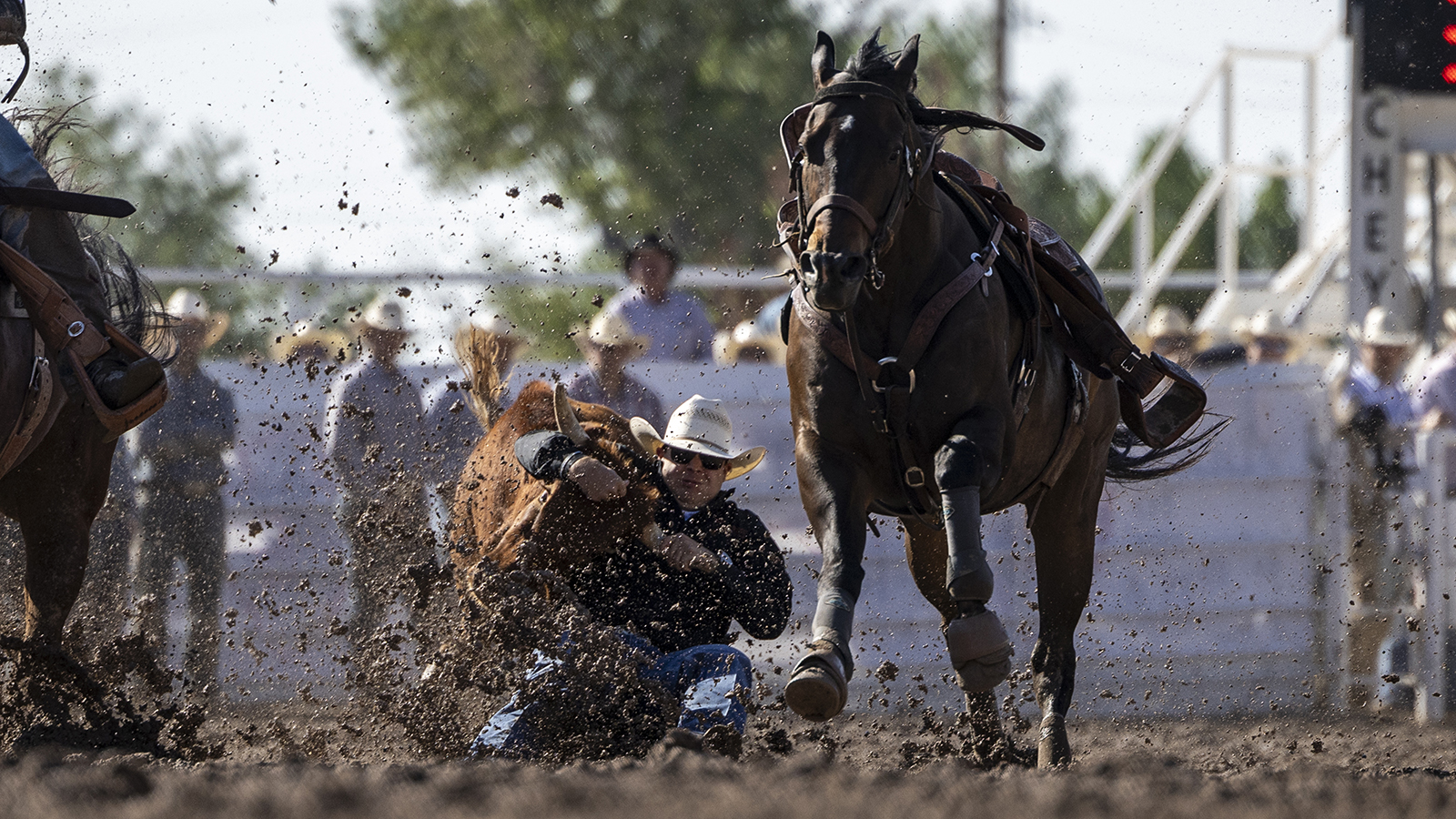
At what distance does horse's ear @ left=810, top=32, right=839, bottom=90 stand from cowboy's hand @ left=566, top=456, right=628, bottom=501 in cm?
117

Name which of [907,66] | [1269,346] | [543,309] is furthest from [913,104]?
[543,309]

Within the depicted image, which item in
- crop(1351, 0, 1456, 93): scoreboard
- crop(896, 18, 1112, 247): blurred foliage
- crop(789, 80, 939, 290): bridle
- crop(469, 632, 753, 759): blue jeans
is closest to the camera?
crop(789, 80, 939, 290): bridle

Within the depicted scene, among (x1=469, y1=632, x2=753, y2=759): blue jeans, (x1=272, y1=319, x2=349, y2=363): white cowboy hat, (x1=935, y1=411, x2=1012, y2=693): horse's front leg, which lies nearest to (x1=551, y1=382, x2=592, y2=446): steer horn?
(x1=469, y1=632, x2=753, y2=759): blue jeans

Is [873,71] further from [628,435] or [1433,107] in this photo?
[1433,107]

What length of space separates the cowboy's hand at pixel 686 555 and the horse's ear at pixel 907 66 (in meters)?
1.36

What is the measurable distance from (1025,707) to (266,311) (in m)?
3.77

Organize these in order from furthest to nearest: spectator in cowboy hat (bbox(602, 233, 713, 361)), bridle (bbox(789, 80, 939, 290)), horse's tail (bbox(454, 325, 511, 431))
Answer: spectator in cowboy hat (bbox(602, 233, 713, 361)) → horse's tail (bbox(454, 325, 511, 431)) → bridle (bbox(789, 80, 939, 290))

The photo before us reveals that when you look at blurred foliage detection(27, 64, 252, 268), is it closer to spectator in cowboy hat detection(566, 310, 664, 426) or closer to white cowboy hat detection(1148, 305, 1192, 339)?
spectator in cowboy hat detection(566, 310, 664, 426)

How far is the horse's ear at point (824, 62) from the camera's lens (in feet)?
13.6

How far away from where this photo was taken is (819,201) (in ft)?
12.6

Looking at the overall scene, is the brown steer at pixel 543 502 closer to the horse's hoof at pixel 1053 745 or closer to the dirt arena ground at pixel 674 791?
the dirt arena ground at pixel 674 791

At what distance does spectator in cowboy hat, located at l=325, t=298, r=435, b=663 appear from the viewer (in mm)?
6020

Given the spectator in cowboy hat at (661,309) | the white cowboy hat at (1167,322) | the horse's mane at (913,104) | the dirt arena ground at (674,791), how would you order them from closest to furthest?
the dirt arena ground at (674,791), the horse's mane at (913,104), the spectator in cowboy hat at (661,309), the white cowboy hat at (1167,322)

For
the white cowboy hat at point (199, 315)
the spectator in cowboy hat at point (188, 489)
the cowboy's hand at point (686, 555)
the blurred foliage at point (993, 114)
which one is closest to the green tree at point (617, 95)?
the blurred foliage at point (993, 114)
